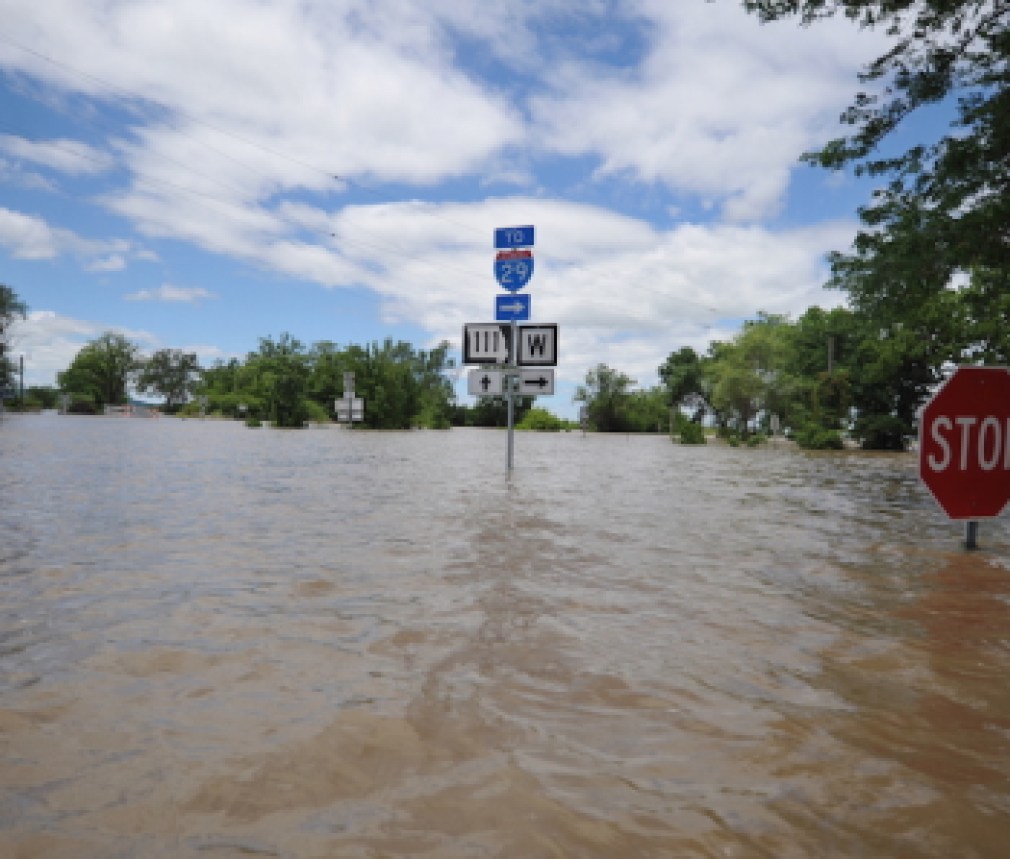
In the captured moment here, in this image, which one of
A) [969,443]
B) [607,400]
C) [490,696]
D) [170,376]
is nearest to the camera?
[490,696]

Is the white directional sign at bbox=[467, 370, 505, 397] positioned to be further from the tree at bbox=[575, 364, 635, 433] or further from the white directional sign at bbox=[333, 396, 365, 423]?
the tree at bbox=[575, 364, 635, 433]

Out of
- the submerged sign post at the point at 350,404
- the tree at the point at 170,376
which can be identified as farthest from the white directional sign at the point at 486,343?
the tree at the point at 170,376

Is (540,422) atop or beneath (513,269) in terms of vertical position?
beneath

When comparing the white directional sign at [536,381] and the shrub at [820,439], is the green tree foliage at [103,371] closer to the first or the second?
the shrub at [820,439]

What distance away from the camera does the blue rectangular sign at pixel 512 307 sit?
13661 mm

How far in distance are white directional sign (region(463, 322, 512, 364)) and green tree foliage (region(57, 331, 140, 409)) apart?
11761cm

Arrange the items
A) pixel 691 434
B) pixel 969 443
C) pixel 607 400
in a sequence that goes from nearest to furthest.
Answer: pixel 969 443, pixel 691 434, pixel 607 400

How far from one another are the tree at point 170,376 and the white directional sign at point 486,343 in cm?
13748

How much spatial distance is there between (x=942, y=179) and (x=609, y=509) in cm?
786

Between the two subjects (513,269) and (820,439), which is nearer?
(513,269)

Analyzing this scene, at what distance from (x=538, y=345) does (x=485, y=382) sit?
1.28m

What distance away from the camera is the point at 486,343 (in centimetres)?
1405

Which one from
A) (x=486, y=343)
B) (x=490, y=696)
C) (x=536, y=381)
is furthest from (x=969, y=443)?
(x=486, y=343)

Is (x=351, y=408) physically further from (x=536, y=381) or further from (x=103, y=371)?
(x=103, y=371)
